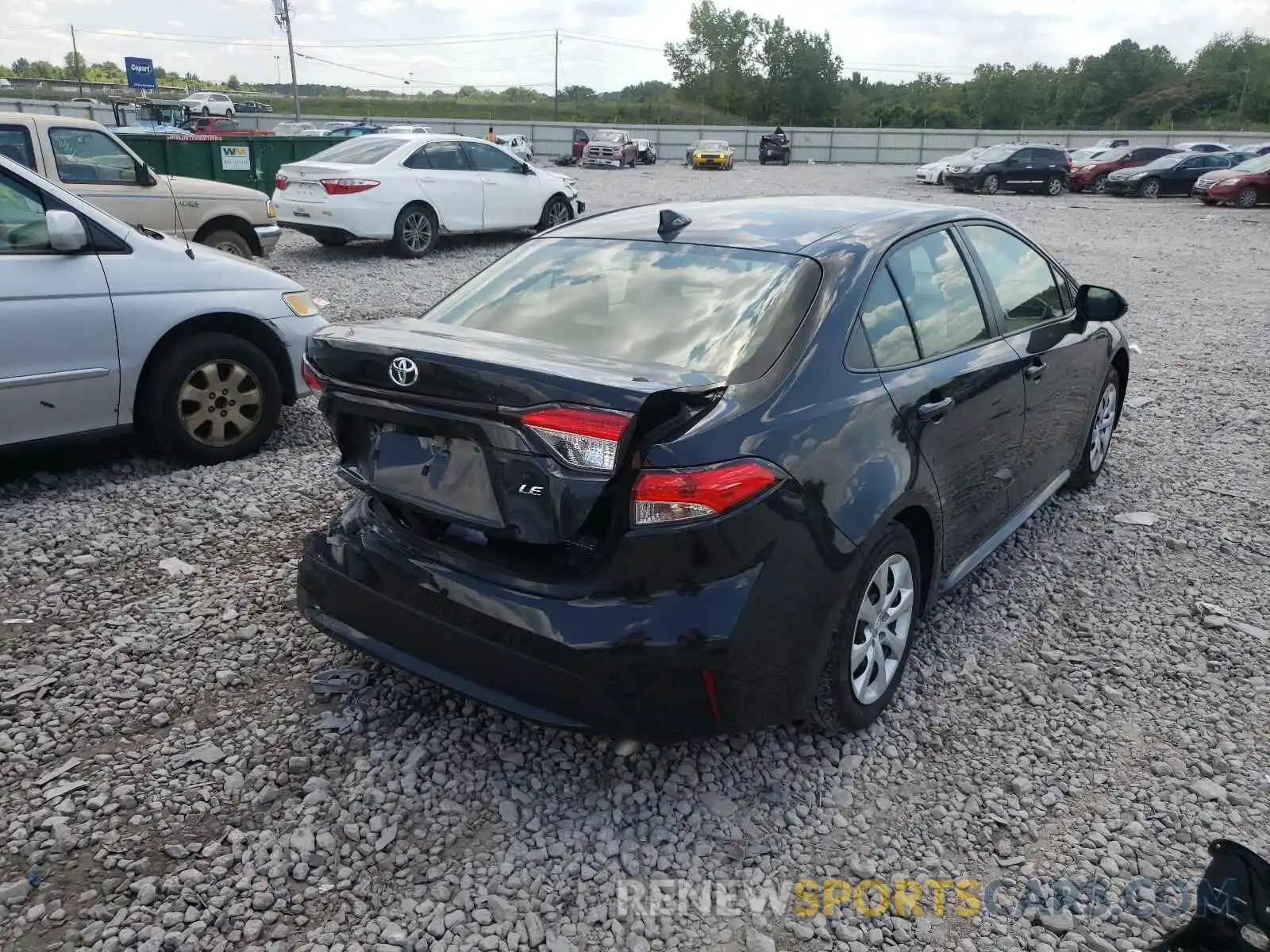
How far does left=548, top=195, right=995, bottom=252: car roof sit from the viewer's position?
328 centimetres

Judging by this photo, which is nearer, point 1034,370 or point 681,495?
point 681,495

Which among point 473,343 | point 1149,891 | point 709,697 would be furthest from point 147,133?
point 1149,891

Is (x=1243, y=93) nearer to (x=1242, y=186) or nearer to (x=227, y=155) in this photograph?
(x=1242, y=186)

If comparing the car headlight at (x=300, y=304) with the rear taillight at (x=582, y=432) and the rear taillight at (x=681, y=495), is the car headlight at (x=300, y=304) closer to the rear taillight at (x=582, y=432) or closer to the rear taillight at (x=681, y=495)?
the rear taillight at (x=582, y=432)

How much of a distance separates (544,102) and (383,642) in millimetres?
94853

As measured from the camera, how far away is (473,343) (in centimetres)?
277

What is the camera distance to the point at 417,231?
13.2m

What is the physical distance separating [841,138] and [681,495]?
58.3 meters

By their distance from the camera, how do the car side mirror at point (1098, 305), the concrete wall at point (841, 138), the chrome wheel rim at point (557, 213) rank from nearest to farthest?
the car side mirror at point (1098, 305) < the chrome wheel rim at point (557, 213) < the concrete wall at point (841, 138)

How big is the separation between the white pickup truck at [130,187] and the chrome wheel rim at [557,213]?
16.8 feet

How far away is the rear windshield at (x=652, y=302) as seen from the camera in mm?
2824

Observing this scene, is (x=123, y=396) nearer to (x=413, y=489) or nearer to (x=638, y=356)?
(x=413, y=489)

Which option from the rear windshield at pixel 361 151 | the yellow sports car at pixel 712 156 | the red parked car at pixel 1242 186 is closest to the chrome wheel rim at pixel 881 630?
the rear windshield at pixel 361 151

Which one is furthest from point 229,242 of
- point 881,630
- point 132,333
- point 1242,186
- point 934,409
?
point 1242,186
